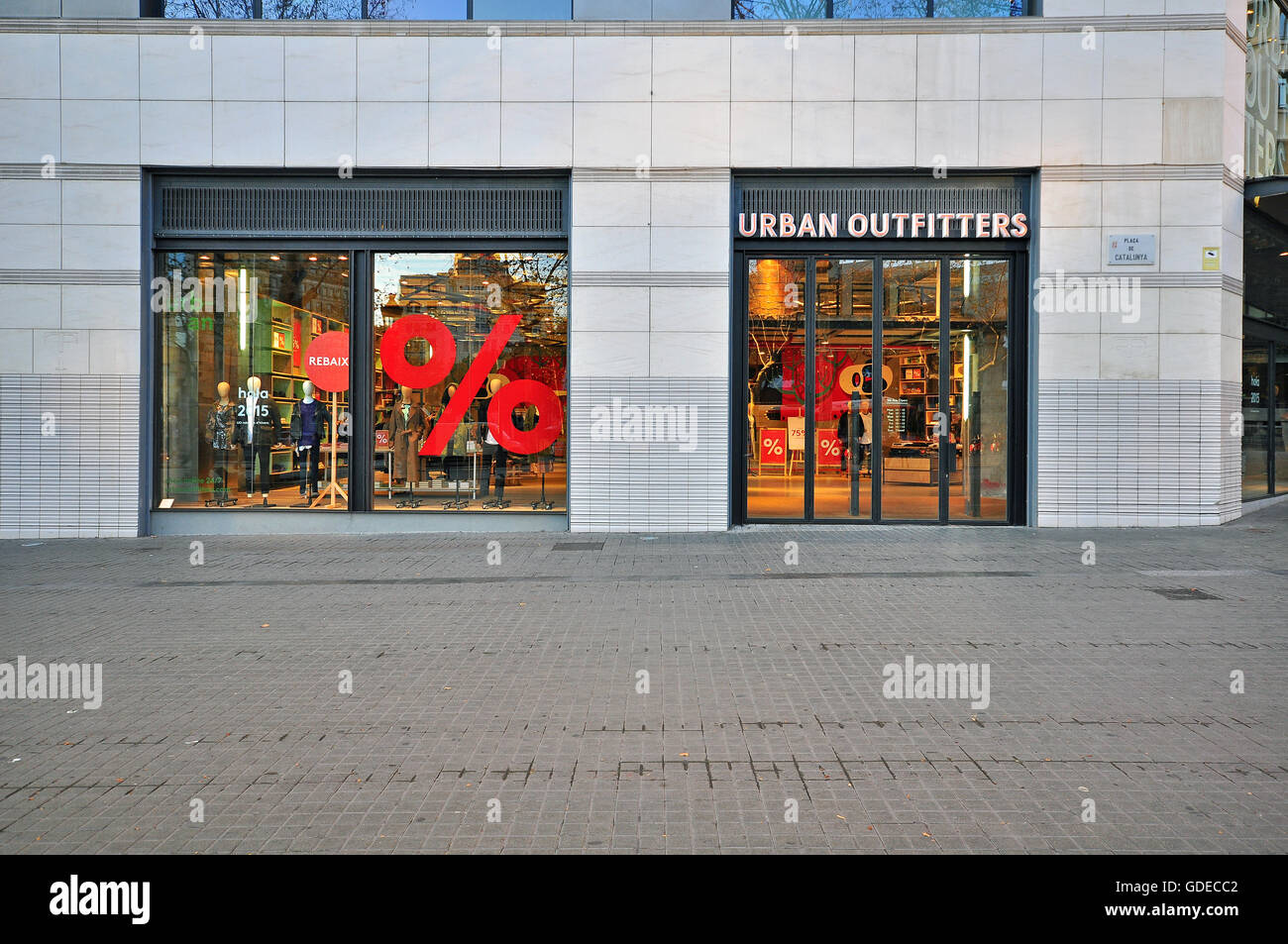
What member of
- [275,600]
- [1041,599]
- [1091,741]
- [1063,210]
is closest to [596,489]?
[275,600]

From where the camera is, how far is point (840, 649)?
7223 millimetres

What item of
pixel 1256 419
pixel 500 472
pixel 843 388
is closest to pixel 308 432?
pixel 500 472

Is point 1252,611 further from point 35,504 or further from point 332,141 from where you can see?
point 35,504

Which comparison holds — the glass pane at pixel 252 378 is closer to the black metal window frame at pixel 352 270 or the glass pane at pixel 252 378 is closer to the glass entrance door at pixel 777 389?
the black metal window frame at pixel 352 270

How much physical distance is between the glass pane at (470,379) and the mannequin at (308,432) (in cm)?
83

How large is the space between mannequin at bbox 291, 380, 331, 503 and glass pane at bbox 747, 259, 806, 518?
6298mm

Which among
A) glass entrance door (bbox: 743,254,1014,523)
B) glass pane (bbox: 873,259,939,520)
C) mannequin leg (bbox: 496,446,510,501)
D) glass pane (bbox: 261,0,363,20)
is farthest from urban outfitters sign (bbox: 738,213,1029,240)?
glass pane (bbox: 261,0,363,20)

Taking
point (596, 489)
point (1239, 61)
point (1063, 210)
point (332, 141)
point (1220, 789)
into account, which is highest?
point (1239, 61)

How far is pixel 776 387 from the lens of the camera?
1462 centimetres

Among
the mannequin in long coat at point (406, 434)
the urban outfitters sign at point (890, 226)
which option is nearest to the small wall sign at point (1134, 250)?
the urban outfitters sign at point (890, 226)

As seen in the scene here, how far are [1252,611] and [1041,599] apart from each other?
1.70m

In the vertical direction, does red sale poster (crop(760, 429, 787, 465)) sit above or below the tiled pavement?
above

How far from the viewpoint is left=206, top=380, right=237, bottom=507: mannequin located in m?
14.6

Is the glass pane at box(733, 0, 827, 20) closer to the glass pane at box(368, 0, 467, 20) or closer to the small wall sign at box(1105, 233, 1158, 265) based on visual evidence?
the glass pane at box(368, 0, 467, 20)
